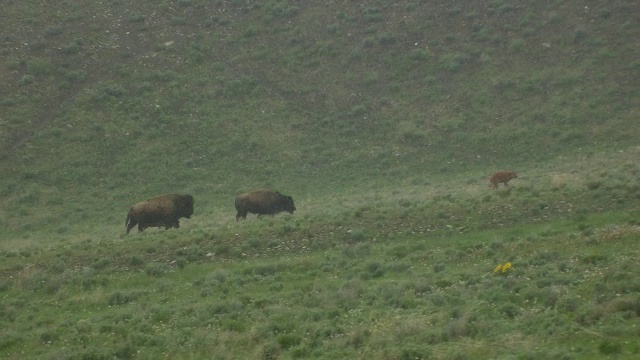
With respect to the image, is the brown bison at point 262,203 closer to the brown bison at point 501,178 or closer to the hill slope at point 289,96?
the hill slope at point 289,96

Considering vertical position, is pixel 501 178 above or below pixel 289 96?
below

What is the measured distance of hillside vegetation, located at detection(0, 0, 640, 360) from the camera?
1565 centimetres

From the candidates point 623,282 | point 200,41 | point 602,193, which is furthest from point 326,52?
point 623,282

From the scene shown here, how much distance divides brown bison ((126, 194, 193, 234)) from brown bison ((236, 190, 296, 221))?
2211 millimetres

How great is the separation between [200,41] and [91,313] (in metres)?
38.1

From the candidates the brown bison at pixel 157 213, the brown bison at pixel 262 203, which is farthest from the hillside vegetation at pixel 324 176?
the brown bison at pixel 157 213

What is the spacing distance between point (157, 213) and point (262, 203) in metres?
3.98

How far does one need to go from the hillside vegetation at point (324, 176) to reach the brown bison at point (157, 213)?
2213 mm

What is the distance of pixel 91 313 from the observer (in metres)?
18.9

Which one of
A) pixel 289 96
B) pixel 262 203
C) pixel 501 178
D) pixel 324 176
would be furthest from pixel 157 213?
pixel 289 96

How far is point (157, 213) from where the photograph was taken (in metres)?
30.4

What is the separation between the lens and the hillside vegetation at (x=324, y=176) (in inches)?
616

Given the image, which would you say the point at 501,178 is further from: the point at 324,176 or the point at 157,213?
the point at 157,213

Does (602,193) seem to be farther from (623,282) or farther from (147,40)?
(147,40)
